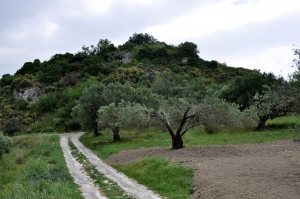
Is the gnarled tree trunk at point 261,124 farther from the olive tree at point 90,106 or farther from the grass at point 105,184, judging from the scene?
the grass at point 105,184

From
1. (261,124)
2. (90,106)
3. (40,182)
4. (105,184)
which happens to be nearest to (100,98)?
(90,106)

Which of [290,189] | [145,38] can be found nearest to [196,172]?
[290,189]

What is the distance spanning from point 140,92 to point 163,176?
2770 centimetres

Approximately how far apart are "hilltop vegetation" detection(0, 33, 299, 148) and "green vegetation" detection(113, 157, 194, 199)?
584cm

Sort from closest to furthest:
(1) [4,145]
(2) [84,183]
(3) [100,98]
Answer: (2) [84,183] → (1) [4,145] → (3) [100,98]

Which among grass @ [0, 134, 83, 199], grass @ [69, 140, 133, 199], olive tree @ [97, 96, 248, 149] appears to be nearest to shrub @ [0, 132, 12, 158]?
grass @ [0, 134, 83, 199]

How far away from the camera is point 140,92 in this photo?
4366 centimetres

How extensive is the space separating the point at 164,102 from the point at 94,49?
4524 inches

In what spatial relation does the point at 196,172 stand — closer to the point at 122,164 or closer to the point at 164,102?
the point at 122,164

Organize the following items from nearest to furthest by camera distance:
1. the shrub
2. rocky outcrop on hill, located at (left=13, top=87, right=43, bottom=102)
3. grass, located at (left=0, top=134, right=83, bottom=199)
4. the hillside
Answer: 1. grass, located at (left=0, top=134, right=83, bottom=199)
2. the shrub
3. the hillside
4. rocky outcrop on hill, located at (left=13, top=87, right=43, bottom=102)

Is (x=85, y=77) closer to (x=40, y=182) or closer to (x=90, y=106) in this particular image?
(x=90, y=106)

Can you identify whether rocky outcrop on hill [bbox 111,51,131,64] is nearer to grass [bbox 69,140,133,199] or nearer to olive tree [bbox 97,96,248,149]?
olive tree [bbox 97,96,248,149]

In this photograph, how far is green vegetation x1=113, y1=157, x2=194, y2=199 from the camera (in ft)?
45.1

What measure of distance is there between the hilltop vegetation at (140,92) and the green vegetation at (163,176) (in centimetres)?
584
